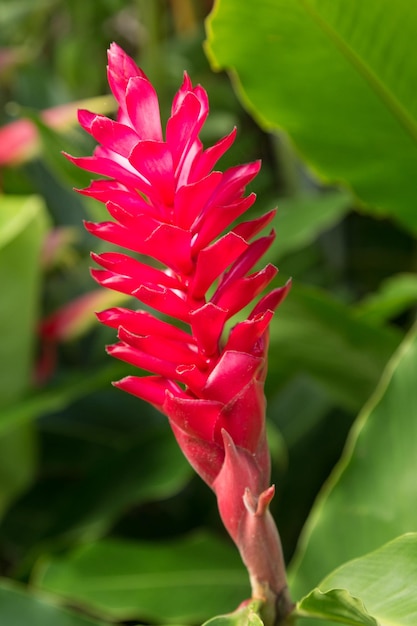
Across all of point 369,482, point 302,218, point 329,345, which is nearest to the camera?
point 369,482

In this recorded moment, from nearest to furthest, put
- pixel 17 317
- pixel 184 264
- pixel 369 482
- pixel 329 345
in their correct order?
1. pixel 184 264
2. pixel 369 482
3. pixel 329 345
4. pixel 17 317

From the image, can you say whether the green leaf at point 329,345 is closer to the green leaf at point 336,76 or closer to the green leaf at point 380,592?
the green leaf at point 336,76

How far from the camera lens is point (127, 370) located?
0.78 metres

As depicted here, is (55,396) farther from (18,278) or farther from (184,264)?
(184,264)

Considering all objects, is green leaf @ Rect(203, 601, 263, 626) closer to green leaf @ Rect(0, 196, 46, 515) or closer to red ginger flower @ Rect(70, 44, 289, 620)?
red ginger flower @ Rect(70, 44, 289, 620)

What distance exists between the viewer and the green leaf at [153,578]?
2.38ft

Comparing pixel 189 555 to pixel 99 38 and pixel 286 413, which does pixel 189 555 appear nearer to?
pixel 286 413

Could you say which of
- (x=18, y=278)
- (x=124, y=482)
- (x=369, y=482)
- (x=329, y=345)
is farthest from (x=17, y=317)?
(x=369, y=482)

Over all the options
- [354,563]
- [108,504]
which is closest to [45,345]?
[108,504]

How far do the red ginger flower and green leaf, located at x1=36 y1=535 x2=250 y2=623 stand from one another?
394 mm

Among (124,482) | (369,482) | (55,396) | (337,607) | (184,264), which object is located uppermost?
(184,264)

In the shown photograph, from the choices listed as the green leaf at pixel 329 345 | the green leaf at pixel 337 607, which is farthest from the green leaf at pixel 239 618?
the green leaf at pixel 329 345

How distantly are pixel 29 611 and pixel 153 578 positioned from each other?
0.19 meters

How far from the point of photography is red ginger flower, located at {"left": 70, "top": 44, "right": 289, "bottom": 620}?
34cm
